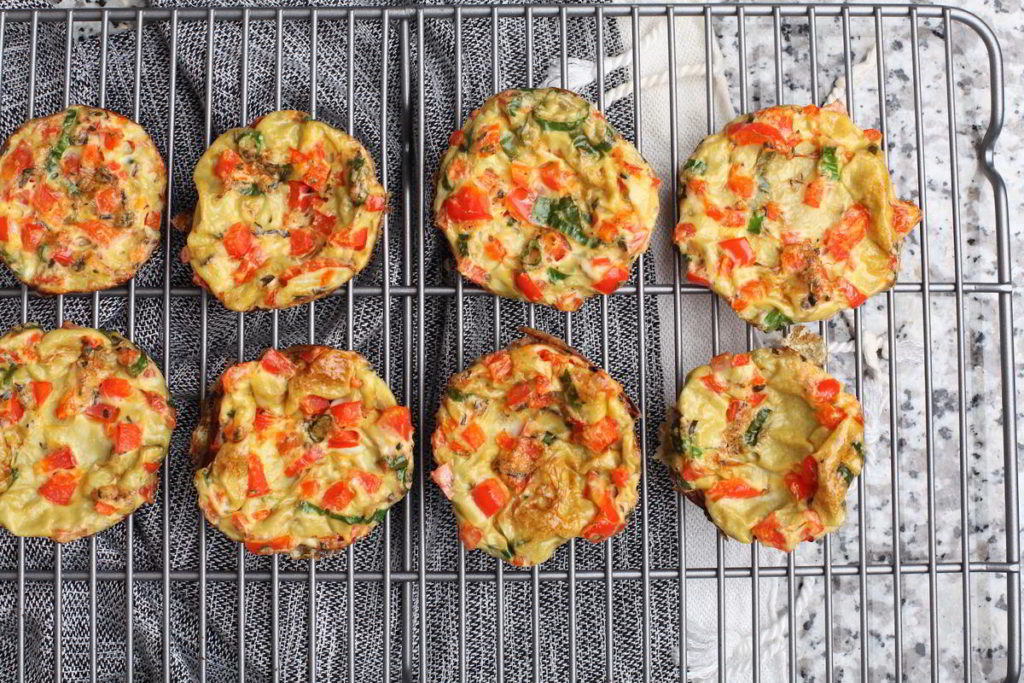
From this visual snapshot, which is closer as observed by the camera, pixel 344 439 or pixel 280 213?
pixel 344 439

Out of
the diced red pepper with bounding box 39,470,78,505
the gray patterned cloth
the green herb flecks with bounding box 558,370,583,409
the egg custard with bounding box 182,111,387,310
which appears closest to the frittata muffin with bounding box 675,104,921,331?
the gray patterned cloth

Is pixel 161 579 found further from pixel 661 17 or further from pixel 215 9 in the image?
pixel 661 17

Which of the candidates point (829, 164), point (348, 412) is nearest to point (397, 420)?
point (348, 412)

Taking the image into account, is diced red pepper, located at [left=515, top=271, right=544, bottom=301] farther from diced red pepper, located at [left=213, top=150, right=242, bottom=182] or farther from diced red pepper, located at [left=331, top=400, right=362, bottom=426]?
diced red pepper, located at [left=213, top=150, right=242, bottom=182]

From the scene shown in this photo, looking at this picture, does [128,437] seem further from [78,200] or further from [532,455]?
[532,455]

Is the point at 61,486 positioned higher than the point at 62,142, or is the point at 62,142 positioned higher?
the point at 62,142

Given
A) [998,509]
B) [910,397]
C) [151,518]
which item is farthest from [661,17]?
[151,518]

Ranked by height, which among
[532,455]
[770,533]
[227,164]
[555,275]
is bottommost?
[770,533]
